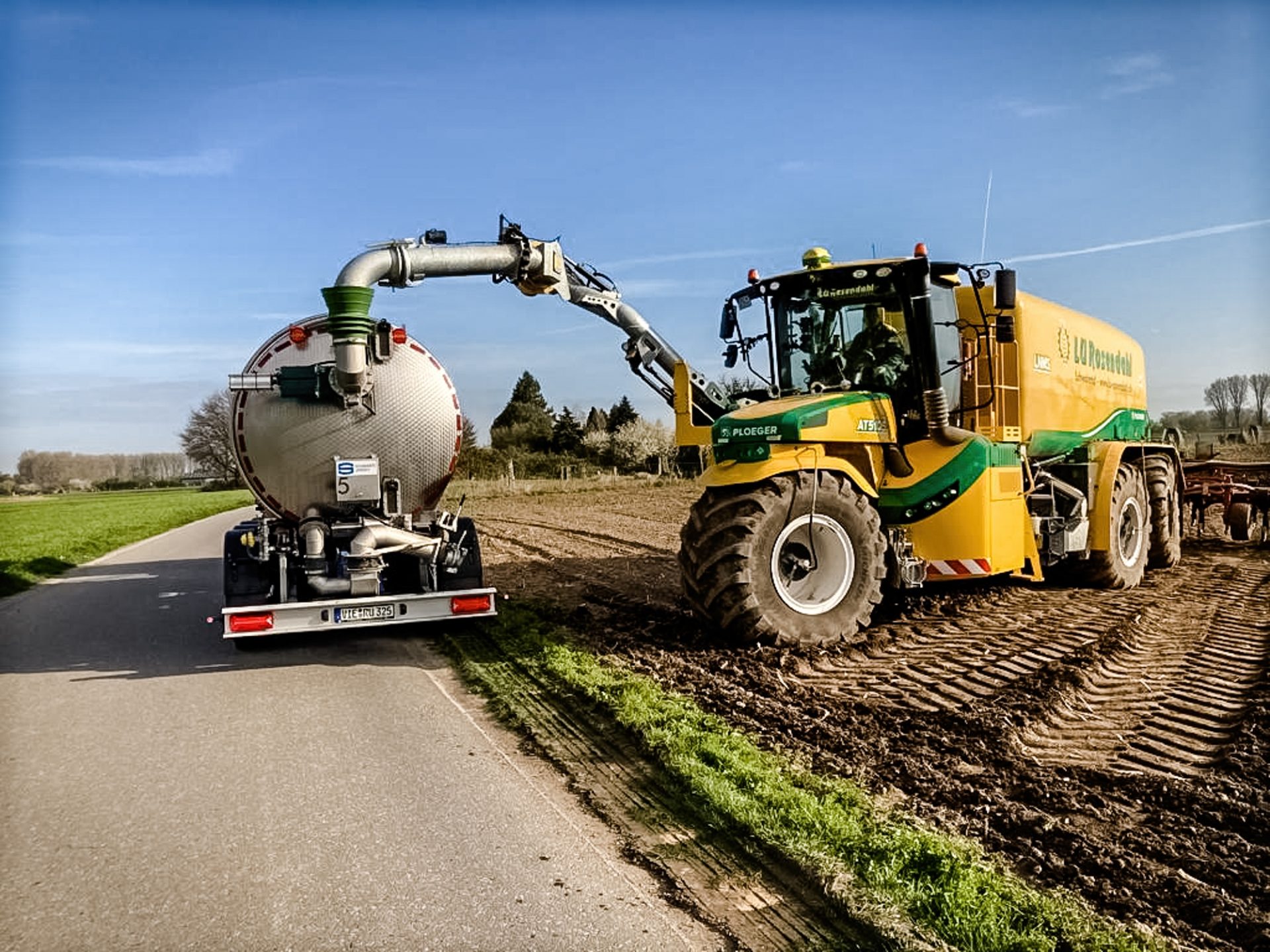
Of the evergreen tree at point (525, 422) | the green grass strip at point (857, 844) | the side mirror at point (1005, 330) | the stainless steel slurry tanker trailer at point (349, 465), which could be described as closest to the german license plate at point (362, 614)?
the stainless steel slurry tanker trailer at point (349, 465)

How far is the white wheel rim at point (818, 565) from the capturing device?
8.25m

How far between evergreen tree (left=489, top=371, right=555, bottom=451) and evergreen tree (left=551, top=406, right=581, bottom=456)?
2.07 feet

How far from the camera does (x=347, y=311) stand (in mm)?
8781

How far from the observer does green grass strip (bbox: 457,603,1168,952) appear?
11.6 feet

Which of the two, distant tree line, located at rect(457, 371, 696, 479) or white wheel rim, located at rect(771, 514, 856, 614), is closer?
white wheel rim, located at rect(771, 514, 856, 614)

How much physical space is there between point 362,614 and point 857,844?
18.2 ft

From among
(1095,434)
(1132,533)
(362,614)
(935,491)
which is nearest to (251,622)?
(362,614)

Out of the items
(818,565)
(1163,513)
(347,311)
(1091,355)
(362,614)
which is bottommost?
(362,614)

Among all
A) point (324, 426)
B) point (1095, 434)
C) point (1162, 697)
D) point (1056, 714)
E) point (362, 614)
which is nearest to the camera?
point (1056, 714)

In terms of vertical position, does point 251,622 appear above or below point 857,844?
above

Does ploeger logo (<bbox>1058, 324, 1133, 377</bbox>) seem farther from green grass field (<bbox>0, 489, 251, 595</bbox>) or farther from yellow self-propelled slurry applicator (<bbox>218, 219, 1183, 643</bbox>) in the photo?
green grass field (<bbox>0, 489, 251, 595</bbox>)

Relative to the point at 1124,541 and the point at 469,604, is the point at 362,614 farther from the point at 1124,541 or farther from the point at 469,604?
the point at 1124,541

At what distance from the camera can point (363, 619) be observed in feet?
28.8

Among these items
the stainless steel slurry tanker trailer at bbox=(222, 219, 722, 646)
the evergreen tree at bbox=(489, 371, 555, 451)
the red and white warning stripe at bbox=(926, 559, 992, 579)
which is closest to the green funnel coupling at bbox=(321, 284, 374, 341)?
the stainless steel slurry tanker trailer at bbox=(222, 219, 722, 646)
